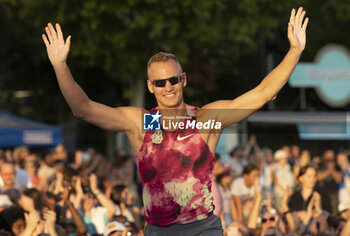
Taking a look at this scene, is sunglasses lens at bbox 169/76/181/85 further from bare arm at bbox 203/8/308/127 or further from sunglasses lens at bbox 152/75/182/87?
bare arm at bbox 203/8/308/127

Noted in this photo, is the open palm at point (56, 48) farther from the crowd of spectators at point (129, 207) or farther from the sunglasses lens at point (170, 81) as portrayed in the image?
the crowd of spectators at point (129, 207)

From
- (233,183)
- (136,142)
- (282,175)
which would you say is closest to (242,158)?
(282,175)

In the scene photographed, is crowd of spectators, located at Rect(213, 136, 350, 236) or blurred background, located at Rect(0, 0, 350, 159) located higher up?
blurred background, located at Rect(0, 0, 350, 159)

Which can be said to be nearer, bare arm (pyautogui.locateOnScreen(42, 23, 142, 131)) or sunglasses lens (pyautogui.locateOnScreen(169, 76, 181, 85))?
bare arm (pyautogui.locateOnScreen(42, 23, 142, 131))

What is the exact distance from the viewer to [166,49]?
83.8 feet

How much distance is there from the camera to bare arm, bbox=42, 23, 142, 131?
4.82 meters

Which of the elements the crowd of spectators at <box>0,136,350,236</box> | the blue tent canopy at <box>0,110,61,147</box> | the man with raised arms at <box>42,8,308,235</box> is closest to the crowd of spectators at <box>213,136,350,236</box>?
the crowd of spectators at <box>0,136,350,236</box>

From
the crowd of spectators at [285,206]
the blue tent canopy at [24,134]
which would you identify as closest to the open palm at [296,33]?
the crowd of spectators at [285,206]

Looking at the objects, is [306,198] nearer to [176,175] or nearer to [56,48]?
[176,175]

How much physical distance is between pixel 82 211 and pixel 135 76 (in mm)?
17168

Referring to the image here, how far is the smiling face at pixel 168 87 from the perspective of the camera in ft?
16.5

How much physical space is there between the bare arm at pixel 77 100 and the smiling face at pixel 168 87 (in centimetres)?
22

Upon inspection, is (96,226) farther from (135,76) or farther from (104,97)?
(104,97)

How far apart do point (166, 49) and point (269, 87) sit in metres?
20.6
